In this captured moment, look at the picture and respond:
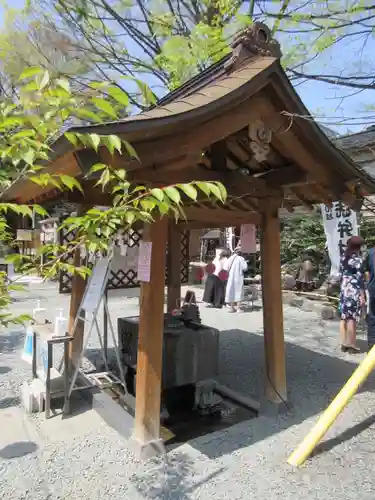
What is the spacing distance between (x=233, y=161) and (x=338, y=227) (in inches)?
183

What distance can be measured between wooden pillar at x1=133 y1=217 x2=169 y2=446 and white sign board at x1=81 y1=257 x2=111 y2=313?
752 millimetres

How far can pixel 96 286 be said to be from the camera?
13.3ft

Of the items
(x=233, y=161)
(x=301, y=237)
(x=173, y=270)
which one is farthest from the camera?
(x=301, y=237)

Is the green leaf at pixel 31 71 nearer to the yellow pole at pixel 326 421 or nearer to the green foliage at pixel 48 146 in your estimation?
the green foliage at pixel 48 146

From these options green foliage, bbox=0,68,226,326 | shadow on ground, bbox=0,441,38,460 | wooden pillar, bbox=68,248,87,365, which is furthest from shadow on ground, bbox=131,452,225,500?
wooden pillar, bbox=68,248,87,365

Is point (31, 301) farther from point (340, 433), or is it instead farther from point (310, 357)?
point (340, 433)

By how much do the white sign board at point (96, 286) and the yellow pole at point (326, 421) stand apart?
7.54 feet

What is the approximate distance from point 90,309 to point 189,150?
1.98 m

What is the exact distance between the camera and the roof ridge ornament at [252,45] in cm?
348

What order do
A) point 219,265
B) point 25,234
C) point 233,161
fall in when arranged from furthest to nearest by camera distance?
point 219,265 < point 25,234 < point 233,161

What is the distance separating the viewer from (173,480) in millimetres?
2984

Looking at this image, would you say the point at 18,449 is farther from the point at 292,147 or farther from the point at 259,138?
the point at 292,147

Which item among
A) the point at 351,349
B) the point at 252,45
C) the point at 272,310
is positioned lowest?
the point at 351,349

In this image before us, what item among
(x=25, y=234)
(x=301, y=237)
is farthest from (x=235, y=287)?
(x=25, y=234)
